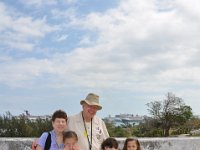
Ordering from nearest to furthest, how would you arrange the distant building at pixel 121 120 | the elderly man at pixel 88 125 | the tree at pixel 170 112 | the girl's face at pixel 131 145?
1. the elderly man at pixel 88 125
2. the girl's face at pixel 131 145
3. the distant building at pixel 121 120
4. the tree at pixel 170 112

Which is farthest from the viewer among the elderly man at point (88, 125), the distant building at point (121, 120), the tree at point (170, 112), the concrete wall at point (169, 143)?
the tree at point (170, 112)

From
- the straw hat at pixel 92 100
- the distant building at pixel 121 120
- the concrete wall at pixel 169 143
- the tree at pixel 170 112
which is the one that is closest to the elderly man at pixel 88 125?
the straw hat at pixel 92 100

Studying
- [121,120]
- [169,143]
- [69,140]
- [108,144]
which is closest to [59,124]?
[69,140]

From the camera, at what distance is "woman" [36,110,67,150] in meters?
5.00

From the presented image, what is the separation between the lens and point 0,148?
6105mm

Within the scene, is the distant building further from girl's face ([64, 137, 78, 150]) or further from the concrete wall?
girl's face ([64, 137, 78, 150])

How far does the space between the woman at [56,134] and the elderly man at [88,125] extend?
25 cm

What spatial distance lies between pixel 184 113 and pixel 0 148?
26096 mm

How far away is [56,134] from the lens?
5.14 meters

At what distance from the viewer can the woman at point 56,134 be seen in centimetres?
500

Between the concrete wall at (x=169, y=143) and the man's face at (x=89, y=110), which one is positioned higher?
Answer: the man's face at (x=89, y=110)

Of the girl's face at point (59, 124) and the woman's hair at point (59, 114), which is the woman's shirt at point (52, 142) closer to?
the girl's face at point (59, 124)

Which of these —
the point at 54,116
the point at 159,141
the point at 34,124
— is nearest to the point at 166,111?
the point at 34,124

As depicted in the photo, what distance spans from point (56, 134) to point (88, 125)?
489mm
